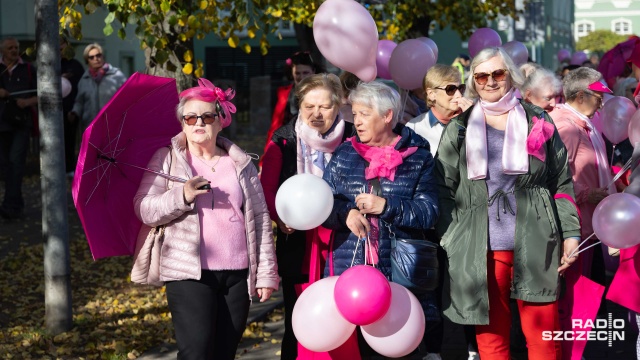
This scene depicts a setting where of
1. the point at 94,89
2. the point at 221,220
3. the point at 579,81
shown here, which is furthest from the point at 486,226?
the point at 94,89

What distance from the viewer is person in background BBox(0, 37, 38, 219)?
12.8 m

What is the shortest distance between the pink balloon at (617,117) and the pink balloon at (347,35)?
5.81ft

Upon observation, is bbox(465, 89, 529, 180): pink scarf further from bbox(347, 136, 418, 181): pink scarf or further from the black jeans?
the black jeans

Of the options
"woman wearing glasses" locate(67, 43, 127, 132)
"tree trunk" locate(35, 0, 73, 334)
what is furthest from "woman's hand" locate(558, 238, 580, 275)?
"woman wearing glasses" locate(67, 43, 127, 132)

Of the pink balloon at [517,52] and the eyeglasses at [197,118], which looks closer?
the eyeglasses at [197,118]

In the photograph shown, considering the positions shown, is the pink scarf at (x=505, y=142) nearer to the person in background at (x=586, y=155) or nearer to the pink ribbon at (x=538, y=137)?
the pink ribbon at (x=538, y=137)

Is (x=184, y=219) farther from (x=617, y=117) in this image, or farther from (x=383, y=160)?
(x=617, y=117)

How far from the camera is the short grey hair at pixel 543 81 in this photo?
7184 millimetres

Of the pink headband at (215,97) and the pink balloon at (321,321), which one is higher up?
the pink headband at (215,97)

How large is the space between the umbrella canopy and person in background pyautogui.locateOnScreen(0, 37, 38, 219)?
24.2 feet

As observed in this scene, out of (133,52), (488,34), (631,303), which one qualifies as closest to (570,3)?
(133,52)

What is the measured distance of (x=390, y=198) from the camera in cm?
542

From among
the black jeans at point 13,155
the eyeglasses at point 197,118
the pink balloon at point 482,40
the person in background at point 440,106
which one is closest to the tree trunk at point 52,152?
the person in background at point 440,106

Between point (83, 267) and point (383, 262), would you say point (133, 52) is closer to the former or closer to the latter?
point (83, 267)
